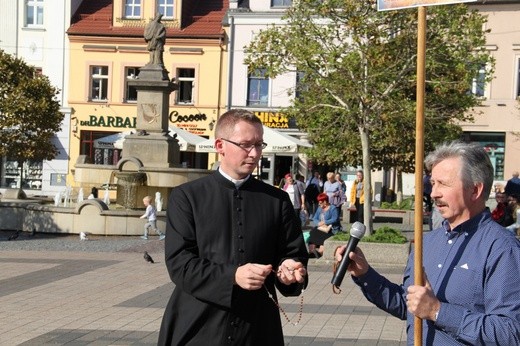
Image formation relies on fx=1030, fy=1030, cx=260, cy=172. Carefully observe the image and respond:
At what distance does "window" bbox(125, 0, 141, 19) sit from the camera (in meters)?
44.6

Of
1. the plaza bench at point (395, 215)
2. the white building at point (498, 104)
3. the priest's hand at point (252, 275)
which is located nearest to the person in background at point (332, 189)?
the plaza bench at point (395, 215)

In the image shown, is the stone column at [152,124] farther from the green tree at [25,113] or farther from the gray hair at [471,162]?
the gray hair at [471,162]

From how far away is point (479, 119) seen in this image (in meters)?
41.3

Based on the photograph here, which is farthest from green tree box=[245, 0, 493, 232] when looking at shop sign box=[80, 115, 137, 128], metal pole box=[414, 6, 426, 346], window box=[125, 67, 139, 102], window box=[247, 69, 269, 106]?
window box=[125, 67, 139, 102]

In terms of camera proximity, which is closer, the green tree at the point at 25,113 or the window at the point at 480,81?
the window at the point at 480,81

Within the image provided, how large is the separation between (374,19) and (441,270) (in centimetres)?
1585

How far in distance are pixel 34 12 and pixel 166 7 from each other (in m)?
5.76

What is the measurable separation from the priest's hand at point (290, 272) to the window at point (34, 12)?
138ft

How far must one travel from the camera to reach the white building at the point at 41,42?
44375mm

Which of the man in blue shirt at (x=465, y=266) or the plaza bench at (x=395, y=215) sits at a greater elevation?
the man in blue shirt at (x=465, y=266)

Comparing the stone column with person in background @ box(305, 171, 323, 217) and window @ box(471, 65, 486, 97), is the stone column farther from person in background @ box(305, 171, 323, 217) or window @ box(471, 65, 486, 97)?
window @ box(471, 65, 486, 97)

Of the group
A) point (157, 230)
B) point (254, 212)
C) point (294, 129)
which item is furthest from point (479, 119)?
point (254, 212)

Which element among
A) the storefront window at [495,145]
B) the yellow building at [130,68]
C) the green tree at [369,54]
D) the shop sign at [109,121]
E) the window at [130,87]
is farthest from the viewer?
the window at [130,87]

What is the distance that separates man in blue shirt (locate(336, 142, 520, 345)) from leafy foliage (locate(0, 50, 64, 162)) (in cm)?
2806
